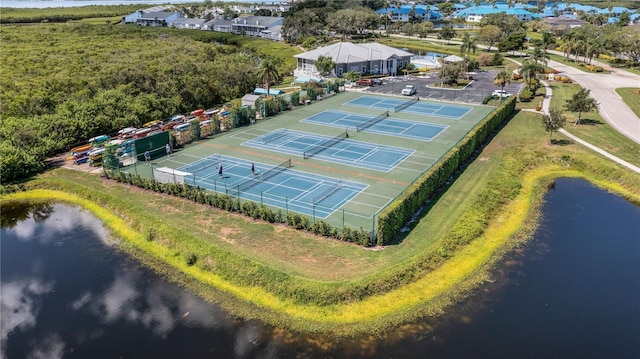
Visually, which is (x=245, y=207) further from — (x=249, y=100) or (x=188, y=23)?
(x=188, y=23)

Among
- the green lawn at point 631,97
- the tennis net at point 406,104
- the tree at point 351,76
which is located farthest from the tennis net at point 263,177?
the green lawn at point 631,97

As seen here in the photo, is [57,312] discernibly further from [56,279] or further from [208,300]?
[208,300]

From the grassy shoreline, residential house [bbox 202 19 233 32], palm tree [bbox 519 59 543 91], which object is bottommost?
the grassy shoreline

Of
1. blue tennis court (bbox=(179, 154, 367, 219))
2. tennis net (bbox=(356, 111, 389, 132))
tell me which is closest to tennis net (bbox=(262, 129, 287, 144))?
blue tennis court (bbox=(179, 154, 367, 219))

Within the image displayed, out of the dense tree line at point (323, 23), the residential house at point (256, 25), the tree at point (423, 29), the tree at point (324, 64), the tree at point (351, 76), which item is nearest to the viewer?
the tree at point (351, 76)

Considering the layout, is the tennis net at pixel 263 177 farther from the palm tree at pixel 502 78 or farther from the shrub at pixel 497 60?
the shrub at pixel 497 60

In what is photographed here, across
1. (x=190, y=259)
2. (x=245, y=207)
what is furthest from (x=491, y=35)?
(x=190, y=259)

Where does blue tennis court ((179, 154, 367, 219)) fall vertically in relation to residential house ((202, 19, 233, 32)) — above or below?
below

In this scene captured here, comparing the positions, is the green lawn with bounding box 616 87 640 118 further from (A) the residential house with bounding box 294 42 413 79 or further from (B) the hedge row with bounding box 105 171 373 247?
(B) the hedge row with bounding box 105 171 373 247
